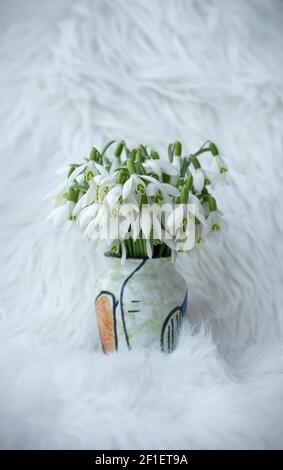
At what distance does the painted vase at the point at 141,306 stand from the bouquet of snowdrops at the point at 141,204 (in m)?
0.03

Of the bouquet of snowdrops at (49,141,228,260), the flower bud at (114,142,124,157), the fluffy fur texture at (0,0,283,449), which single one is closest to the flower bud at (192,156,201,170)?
the bouquet of snowdrops at (49,141,228,260)

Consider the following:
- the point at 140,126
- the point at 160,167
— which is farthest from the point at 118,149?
the point at 140,126

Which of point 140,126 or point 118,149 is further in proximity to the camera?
point 140,126

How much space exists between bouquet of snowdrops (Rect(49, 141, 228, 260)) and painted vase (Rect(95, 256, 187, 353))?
28 millimetres

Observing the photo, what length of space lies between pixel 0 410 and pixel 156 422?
204mm

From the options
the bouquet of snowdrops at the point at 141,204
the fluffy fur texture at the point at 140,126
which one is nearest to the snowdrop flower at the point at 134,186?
the bouquet of snowdrops at the point at 141,204

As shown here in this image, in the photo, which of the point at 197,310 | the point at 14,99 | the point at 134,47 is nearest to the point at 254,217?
the point at 197,310

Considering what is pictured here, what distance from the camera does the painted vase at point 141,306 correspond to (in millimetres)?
823

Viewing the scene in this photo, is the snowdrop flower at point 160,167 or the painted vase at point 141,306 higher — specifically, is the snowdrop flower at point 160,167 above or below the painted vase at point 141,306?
above

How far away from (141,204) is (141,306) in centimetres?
17

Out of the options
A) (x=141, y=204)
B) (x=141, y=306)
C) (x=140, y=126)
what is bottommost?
(x=141, y=306)

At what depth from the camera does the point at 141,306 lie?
822 millimetres

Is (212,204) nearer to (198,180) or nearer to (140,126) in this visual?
(198,180)

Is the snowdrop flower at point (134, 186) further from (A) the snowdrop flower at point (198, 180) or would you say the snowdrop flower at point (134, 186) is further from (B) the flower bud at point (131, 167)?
(A) the snowdrop flower at point (198, 180)
